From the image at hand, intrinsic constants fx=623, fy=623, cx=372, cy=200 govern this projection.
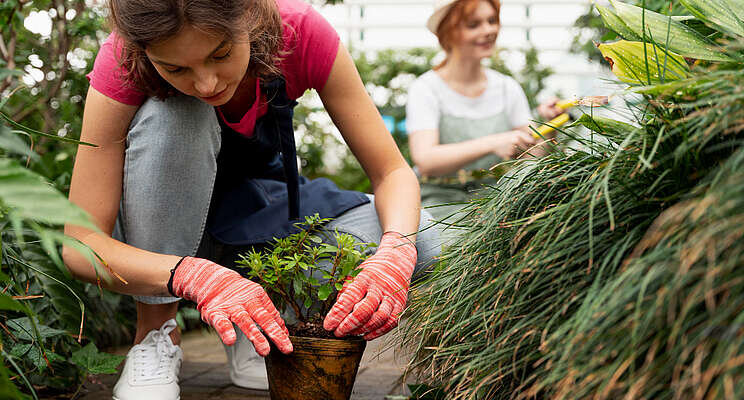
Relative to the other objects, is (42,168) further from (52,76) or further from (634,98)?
(634,98)

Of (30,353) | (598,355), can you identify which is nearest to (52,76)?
(30,353)

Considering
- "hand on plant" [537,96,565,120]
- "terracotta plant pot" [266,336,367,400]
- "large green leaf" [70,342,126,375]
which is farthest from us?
"hand on plant" [537,96,565,120]

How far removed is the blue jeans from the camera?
1.50 m

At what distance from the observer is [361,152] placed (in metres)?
1.75

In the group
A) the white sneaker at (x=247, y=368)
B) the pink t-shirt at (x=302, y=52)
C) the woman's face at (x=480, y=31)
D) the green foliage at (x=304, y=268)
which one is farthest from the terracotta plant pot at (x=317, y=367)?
the woman's face at (x=480, y=31)

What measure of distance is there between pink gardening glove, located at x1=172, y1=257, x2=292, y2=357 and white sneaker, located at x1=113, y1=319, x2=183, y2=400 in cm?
24

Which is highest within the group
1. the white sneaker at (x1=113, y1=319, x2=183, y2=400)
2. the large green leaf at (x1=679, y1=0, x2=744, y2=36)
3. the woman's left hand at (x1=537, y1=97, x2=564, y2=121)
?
the large green leaf at (x1=679, y1=0, x2=744, y2=36)

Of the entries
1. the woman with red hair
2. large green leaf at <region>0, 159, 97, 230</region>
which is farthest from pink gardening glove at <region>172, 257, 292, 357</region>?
the woman with red hair

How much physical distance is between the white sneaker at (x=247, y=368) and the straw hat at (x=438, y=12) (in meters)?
2.00

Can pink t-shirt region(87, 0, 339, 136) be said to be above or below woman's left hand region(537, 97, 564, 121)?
above

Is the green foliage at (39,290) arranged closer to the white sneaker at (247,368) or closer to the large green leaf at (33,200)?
the large green leaf at (33,200)

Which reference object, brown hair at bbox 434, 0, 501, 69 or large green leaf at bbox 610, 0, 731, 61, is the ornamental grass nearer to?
large green leaf at bbox 610, 0, 731, 61

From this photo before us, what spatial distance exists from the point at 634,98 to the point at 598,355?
593 mm

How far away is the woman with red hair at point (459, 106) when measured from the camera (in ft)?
9.89
